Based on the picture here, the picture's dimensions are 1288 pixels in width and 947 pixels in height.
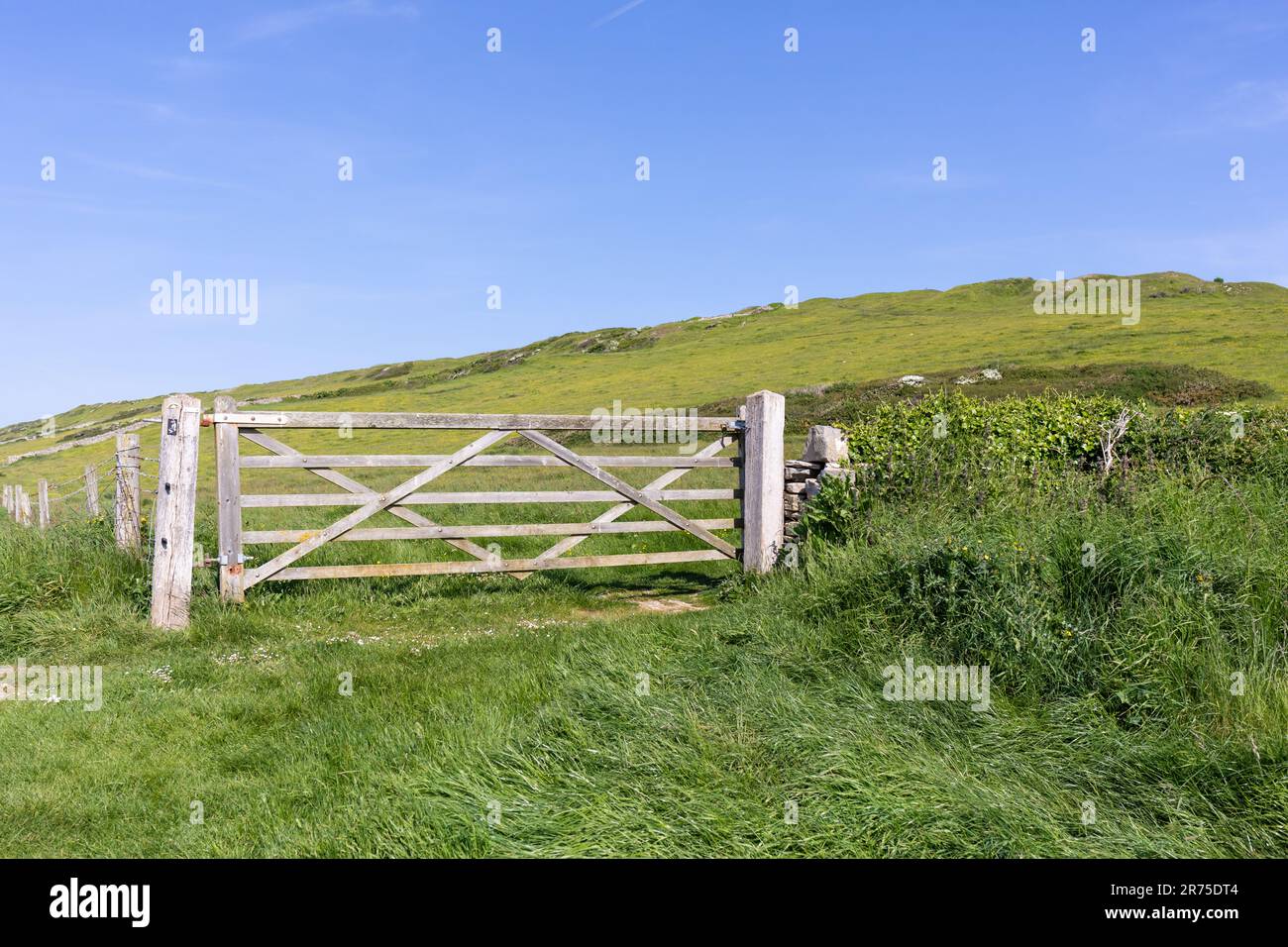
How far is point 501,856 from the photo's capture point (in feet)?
12.0

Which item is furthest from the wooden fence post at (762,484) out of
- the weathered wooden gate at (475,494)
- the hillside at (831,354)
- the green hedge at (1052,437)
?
the hillside at (831,354)

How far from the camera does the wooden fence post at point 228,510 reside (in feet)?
27.5

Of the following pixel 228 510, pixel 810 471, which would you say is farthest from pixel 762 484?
pixel 228 510

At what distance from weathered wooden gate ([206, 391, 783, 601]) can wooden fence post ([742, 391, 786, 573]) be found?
0.01 metres

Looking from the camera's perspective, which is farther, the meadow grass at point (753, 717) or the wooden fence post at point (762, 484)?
the wooden fence post at point (762, 484)

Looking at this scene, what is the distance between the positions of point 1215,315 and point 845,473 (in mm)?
51001

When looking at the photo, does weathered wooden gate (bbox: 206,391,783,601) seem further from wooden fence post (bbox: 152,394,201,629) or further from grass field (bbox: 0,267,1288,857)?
grass field (bbox: 0,267,1288,857)

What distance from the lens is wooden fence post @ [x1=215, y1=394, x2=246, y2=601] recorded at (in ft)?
27.5

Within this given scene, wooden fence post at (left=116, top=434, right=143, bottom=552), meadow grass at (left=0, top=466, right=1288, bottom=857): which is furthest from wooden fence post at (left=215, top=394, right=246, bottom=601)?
wooden fence post at (left=116, top=434, right=143, bottom=552)

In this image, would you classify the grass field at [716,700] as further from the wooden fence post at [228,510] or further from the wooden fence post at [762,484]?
the wooden fence post at [762,484]
